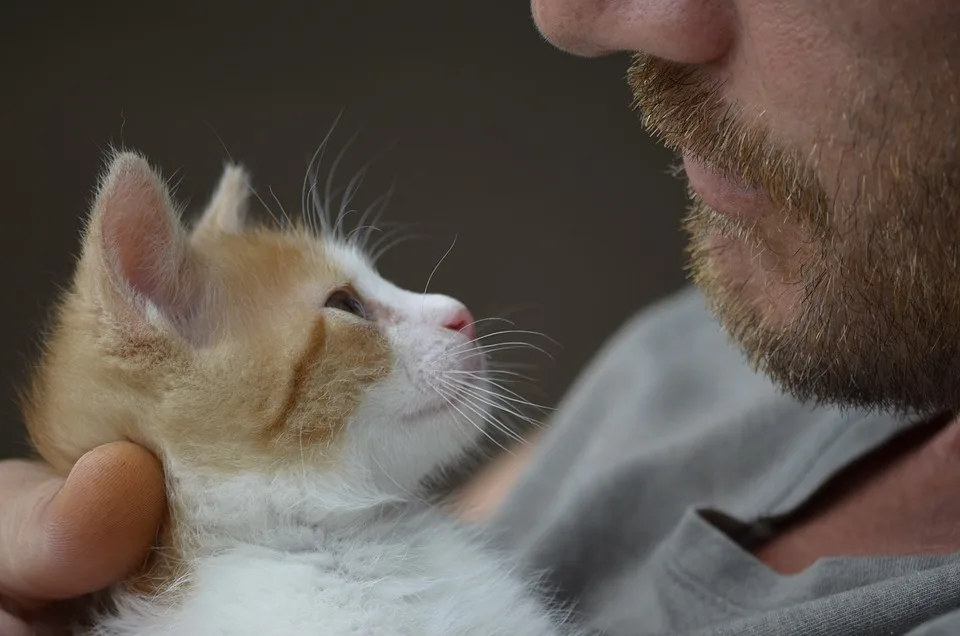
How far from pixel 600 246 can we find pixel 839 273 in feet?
7.11

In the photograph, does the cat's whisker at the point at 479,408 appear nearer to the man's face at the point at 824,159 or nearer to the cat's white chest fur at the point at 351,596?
the cat's white chest fur at the point at 351,596

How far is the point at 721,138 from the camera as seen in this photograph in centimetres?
89

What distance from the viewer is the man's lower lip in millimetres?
912

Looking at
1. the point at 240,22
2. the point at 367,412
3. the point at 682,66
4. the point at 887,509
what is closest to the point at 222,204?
the point at 367,412

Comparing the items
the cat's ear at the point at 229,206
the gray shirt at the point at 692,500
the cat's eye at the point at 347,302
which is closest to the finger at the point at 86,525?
the cat's eye at the point at 347,302

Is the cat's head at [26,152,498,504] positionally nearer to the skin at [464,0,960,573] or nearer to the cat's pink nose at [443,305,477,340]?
the cat's pink nose at [443,305,477,340]

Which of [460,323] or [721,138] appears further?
[460,323]

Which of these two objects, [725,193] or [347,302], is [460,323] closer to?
[347,302]

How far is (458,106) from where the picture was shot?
2.79 meters

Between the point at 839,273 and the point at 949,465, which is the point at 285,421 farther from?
the point at 949,465

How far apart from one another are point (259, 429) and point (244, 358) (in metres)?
0.07

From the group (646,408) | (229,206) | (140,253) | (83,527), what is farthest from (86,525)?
(646,408)

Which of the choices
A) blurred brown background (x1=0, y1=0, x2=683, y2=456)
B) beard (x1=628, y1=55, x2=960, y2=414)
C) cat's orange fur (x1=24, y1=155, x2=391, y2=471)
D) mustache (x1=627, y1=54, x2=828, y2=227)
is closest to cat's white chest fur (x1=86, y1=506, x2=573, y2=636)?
cat's orange fur (x1=24, y1=155, x2=391, y2=471)

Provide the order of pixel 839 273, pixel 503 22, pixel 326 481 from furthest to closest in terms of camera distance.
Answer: pixel 503 22
pixel 326 481
pixel 839 273
